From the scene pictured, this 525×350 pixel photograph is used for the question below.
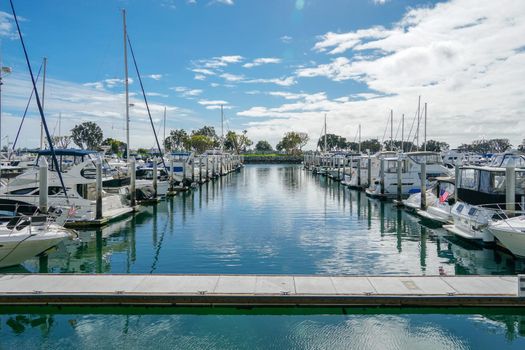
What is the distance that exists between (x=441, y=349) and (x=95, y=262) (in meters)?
13.0

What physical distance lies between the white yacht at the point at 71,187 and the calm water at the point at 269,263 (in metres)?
1.64

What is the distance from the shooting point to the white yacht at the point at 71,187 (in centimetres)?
2362

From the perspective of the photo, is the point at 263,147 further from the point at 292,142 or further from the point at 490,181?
the point at 490,181

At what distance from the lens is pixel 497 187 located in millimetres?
19578

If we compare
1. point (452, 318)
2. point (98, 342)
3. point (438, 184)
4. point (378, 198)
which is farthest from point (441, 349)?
point (378, 198)

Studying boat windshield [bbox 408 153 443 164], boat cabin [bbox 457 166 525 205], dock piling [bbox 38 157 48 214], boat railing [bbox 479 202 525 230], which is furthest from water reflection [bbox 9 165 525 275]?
boat windshield [bbox 408 153 443 164]

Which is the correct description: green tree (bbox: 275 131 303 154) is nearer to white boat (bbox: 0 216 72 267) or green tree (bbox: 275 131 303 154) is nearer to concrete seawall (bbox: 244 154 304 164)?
concrete seawall (bbox: 244 154 304 164)

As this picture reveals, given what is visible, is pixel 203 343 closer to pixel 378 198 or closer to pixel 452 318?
pixel 452 318

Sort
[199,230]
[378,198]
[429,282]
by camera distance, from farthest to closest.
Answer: [378,198] < [199,230] < [429,282]

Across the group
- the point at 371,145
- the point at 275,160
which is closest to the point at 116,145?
the point at 275,160

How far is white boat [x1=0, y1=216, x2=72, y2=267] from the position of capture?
15227 millimetres

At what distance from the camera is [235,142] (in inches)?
5979

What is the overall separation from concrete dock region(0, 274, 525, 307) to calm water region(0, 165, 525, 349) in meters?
0.36

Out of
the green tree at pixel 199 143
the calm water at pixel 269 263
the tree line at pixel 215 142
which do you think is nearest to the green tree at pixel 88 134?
the tree line at pixel 215 142
